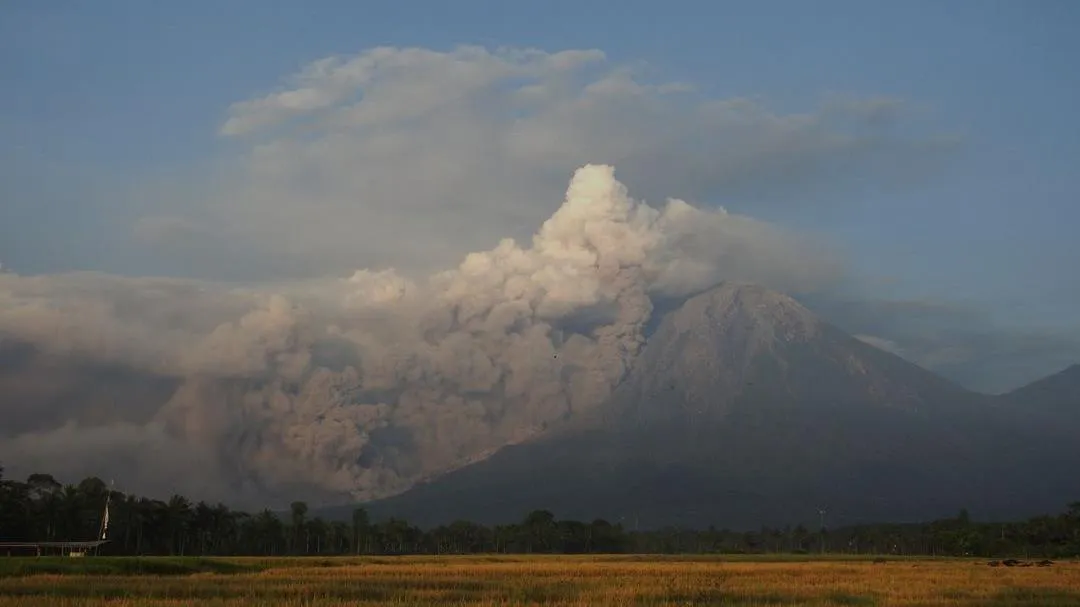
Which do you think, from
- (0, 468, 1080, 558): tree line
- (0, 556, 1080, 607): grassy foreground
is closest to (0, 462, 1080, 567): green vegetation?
(0, 468, 1080, 558): tree line

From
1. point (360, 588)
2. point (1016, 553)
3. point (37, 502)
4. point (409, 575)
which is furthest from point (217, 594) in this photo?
point (1016, 553)

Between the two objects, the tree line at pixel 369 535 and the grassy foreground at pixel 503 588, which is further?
the tree line at pixel 369 535

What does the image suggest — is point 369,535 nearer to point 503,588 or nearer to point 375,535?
point 375,535

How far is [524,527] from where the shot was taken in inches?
6678

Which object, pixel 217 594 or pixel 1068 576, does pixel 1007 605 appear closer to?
pixel 1068 576

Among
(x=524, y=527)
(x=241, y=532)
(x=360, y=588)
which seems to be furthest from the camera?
(x=524, y=527)

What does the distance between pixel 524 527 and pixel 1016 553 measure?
7360cm

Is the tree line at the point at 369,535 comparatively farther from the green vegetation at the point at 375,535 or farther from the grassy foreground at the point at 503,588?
the grassy foreground at the point at 503,588

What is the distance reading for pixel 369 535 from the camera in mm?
157625

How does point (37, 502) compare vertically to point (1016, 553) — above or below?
above

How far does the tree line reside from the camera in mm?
107750

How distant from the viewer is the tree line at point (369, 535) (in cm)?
10775

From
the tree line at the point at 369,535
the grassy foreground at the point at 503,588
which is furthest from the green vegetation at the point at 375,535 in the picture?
the grassy foreground at the point at 503,588

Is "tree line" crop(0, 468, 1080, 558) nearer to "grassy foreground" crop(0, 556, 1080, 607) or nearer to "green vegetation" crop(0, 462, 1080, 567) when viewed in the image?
"green vegetation" crop(0, 462, 1080, 567)
